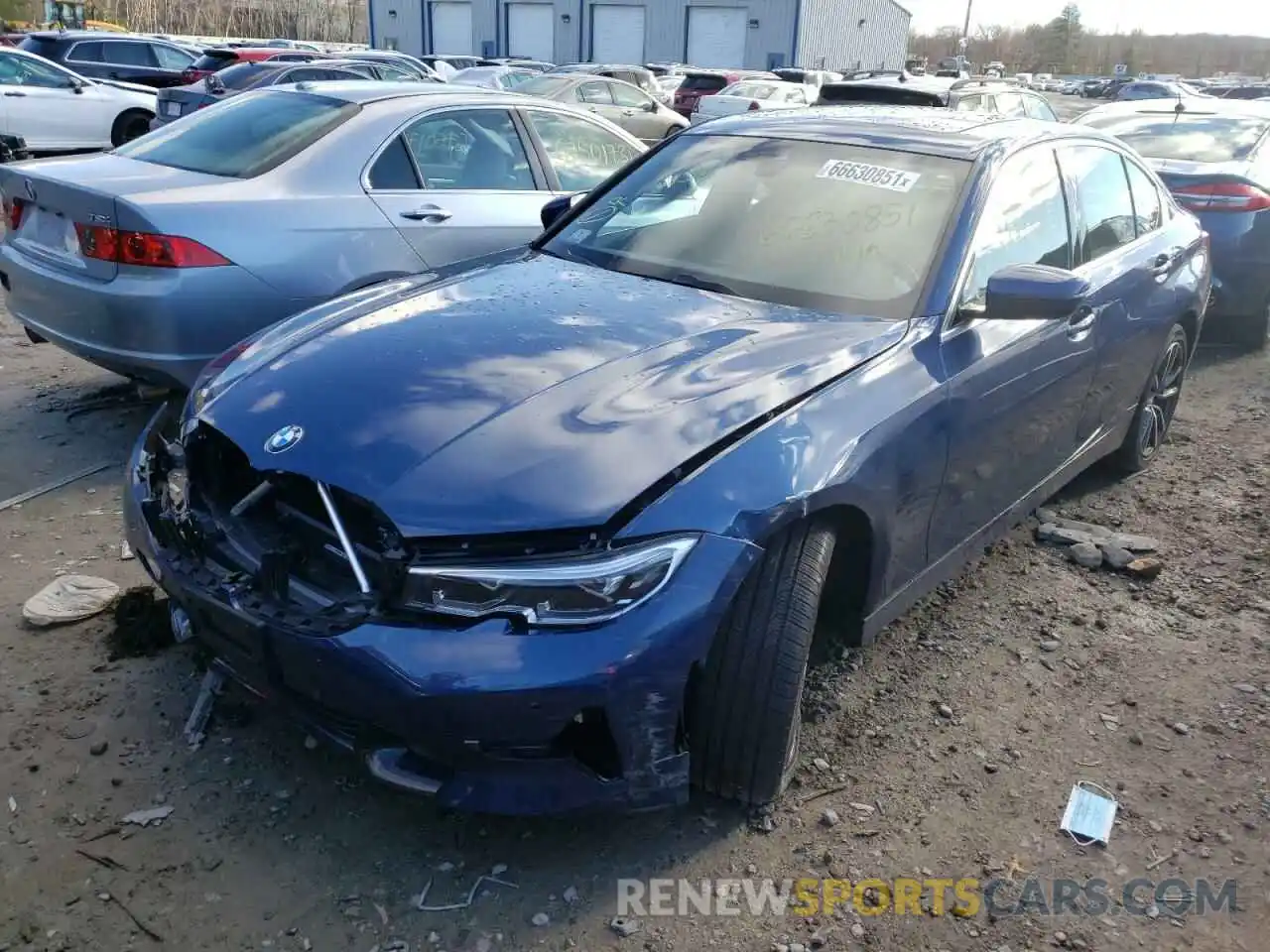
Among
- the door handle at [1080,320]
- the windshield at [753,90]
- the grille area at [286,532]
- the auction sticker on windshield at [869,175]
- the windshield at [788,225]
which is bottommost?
the grille area at [286,532]

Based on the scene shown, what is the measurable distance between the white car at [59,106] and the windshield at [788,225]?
41.3 feet

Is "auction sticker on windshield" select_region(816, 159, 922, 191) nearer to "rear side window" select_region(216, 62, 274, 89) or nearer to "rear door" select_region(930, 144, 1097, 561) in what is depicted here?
"rear door" select_region(930, 144, 1097, 561)

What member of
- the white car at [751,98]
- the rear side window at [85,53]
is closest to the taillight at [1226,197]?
the white car at [751,98]

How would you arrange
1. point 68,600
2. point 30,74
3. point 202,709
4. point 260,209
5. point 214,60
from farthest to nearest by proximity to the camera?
1. point 214,60
2. point 30,74
3. point 260,209
4. point 68,600
5. point 202,709

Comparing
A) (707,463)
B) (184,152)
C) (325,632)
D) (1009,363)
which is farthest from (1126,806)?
(184,152)

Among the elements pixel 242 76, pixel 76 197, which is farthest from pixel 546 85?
pixel 76 197

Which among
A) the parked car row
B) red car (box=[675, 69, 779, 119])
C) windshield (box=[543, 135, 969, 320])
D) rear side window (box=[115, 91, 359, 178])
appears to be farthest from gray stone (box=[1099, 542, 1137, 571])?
red car (box=[675, 69, 779, 119])

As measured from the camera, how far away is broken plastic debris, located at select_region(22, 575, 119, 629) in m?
3.39

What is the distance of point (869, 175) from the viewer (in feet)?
Result: 11.6

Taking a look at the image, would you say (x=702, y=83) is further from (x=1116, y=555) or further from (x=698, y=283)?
(x=698, y=283)

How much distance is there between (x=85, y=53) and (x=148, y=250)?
56.3 feet

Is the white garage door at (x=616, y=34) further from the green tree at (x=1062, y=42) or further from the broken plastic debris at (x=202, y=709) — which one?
the green tree at (x=1062, y=42)

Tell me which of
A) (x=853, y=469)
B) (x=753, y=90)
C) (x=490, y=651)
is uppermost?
(x=753, y=90)

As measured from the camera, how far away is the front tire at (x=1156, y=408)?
16.0 feet
